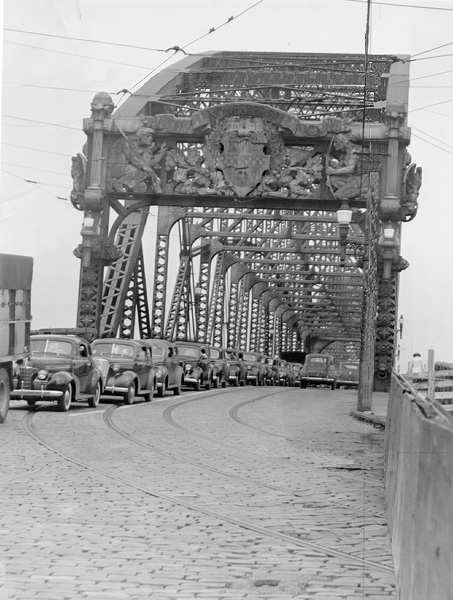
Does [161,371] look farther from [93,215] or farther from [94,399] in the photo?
[93,215]

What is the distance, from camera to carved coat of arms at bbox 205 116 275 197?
39.0m

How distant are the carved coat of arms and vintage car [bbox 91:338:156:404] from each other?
10.7 m

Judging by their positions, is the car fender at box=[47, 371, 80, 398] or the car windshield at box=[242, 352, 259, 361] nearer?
the car fender at box=[47, 371, 80, 398]

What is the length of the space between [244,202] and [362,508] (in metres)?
29.5

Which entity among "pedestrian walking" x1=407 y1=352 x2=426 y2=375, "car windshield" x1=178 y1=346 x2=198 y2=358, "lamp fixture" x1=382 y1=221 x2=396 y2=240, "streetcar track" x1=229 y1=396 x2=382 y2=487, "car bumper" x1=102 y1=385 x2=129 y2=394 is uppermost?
"lamp fixture" x1=382 y1=221 x2=396 y2=240

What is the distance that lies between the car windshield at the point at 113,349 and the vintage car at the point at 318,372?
30021mm

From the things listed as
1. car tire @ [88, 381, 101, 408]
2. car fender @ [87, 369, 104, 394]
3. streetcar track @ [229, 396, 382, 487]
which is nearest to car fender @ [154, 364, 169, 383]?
streetcar track @ [229, 396, 382, 487]

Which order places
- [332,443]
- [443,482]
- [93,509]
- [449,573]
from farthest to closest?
[332,443] < [93,509] < [443,482] < [449,573]

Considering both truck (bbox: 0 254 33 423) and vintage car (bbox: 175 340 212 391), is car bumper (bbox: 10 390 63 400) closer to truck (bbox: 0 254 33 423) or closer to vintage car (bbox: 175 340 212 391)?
truck (bbox: 0 254 33 423)

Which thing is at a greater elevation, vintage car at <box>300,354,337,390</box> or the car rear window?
the car rear window

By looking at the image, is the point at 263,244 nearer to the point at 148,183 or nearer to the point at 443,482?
the point at 148,183

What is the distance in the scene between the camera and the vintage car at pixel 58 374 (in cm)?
2248

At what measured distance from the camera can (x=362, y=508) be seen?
10.8m

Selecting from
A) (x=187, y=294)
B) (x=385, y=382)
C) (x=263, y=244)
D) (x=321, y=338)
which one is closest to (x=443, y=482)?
(x=385, y=382)
